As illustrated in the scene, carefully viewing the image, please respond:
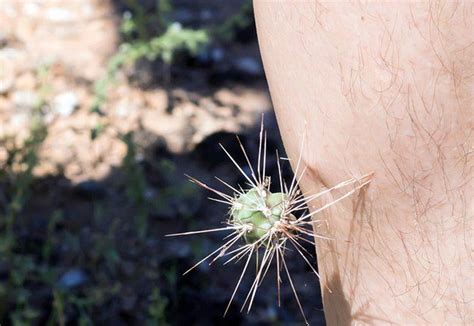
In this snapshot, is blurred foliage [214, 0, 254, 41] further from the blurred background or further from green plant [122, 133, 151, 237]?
green plant [122, 133, 151, 237]

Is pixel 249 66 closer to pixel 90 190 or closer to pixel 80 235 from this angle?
pixel 90 190

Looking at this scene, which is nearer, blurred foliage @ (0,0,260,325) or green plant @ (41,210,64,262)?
blurred foliage @ (0,0,260,325)

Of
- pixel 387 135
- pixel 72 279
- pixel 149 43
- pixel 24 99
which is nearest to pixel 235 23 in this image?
pixel 149 43

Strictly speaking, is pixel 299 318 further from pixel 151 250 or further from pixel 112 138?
pixel 112 138

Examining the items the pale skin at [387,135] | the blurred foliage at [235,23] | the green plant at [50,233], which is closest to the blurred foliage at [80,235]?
the green plant at [50,233]

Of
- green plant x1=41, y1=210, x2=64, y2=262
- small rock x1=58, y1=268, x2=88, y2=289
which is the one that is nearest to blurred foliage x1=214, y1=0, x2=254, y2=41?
green plant x1=41, y1=210, x2=64, y2=262

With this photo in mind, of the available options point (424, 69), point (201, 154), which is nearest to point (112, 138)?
point (201, 154)

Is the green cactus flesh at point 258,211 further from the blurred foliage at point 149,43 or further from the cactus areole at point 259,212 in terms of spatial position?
the blurred foliage at point 149,43
